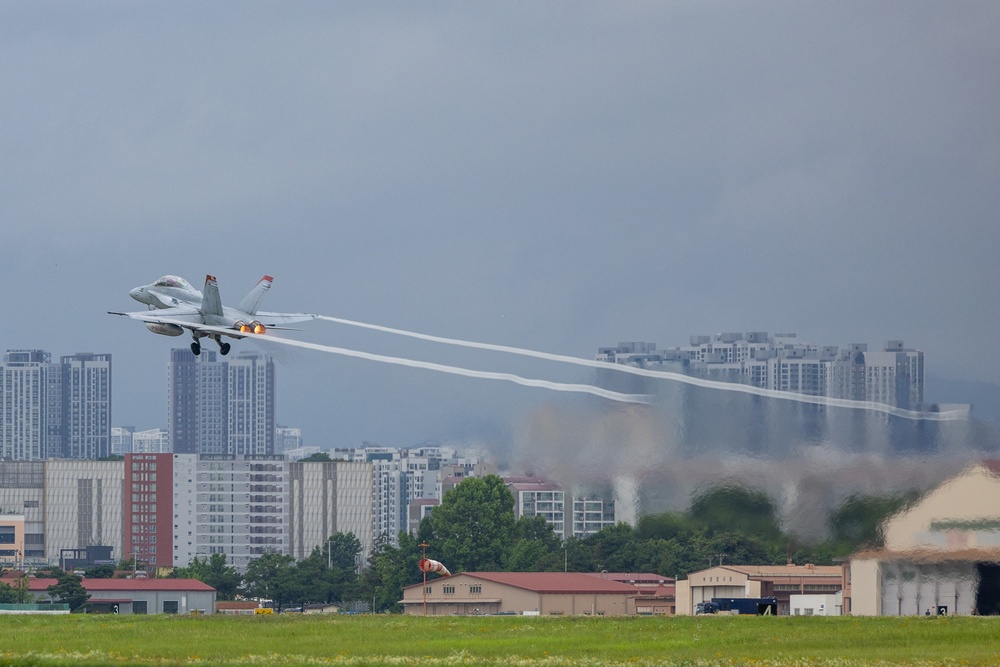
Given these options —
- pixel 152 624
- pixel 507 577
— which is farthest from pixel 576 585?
pixel 152 624

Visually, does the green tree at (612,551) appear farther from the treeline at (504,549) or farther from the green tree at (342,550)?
the green tree at (342,550)

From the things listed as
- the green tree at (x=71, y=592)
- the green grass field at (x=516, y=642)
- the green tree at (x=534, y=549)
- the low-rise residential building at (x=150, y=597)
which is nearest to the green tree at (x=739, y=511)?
the green grass field at (x=516, y=642)

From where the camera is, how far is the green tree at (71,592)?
116 metres

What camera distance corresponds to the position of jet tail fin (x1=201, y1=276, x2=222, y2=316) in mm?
53969

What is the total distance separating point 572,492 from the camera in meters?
57.2

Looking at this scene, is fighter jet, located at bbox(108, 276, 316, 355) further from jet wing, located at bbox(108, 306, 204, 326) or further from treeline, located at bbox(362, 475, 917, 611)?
treeline, located at bbox(362, 475, 917, 611)

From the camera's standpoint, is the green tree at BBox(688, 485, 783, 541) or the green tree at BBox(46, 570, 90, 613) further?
the green tree at BBox(46, 570, 90, 613)

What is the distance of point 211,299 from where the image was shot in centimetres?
5406

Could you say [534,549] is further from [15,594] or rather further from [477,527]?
[15,594]

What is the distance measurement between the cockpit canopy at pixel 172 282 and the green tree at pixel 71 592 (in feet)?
203

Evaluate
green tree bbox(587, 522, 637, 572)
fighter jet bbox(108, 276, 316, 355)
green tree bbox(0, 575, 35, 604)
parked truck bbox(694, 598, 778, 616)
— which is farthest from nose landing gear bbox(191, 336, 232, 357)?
green tree bbox(0, 575, 35, 604)

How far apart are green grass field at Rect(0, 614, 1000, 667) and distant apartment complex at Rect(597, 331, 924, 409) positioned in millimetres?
7559

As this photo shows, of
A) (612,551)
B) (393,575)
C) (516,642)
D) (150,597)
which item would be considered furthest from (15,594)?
(516,642)

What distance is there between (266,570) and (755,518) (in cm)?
9570
